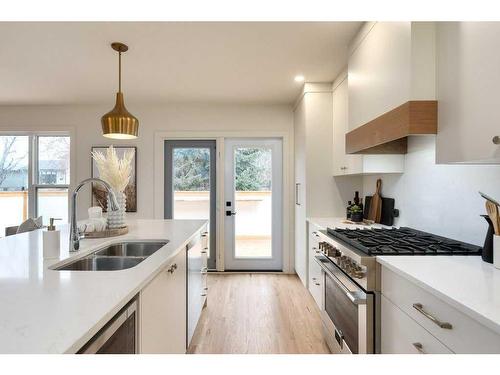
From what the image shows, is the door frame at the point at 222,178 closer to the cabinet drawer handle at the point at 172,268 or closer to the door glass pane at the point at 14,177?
the door glass pane at the point at 14,177

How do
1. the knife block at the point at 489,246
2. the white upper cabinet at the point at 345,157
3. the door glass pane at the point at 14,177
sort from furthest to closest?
the door glass pane at the point at 14,177
the white upper cabinet at the point at 345,157
the knife block at the point at 489,246

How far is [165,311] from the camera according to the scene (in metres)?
1.38

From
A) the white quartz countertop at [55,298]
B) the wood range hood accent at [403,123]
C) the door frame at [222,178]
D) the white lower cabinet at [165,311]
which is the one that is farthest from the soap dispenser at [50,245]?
the door frame at [222,178]

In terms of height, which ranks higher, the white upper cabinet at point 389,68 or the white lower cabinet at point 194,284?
the white upper cabinet at point 389,68

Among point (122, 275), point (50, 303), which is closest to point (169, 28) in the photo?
point (122, 275)

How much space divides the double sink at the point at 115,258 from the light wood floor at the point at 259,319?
34.0 inches

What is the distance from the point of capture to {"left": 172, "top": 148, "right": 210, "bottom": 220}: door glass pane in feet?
13.5

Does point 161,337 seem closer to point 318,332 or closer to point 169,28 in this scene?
point 318,332

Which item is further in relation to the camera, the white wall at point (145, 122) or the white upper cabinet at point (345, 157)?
the white wall at point (145, 122)

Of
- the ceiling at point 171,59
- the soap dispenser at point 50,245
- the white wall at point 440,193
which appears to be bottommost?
the soap dispenser at point 50,245

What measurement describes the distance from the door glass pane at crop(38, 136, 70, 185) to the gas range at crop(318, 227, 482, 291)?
4081 mm

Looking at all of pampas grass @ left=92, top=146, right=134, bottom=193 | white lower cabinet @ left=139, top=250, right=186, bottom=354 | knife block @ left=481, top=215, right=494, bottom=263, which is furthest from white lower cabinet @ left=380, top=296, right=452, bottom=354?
pampas grass @ left=92, top=146, right=134, bottom=193

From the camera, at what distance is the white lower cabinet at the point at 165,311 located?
Result: 111cm

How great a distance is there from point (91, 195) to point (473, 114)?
4.41 meters
